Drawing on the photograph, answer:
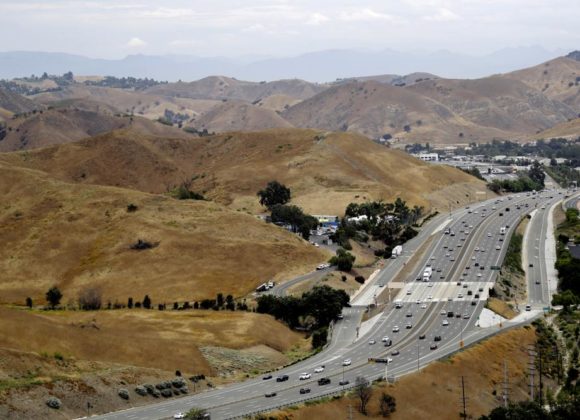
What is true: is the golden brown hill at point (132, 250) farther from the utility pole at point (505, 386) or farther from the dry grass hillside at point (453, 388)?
the utility pole at point (505, 386)

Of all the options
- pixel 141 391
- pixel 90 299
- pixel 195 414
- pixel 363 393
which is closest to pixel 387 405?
pixel 363 393

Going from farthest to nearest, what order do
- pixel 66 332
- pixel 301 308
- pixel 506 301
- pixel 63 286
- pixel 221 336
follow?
pixel 63 286, pixel 506 301, pixel 301 308, pixel 221 336, pixel 66 332

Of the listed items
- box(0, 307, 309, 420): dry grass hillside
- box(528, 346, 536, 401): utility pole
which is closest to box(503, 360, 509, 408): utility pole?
box(528, 346, 536, 401): utility pole

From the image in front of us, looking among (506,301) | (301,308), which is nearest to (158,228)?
(301,308)

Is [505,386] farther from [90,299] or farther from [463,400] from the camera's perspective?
[90,299]

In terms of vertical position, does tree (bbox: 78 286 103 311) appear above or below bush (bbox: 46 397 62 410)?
below

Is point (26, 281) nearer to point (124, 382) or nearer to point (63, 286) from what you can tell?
point (63, 286)

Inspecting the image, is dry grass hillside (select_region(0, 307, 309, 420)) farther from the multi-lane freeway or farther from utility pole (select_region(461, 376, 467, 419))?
utility pole (select_region(461, 376, 467, 419))
